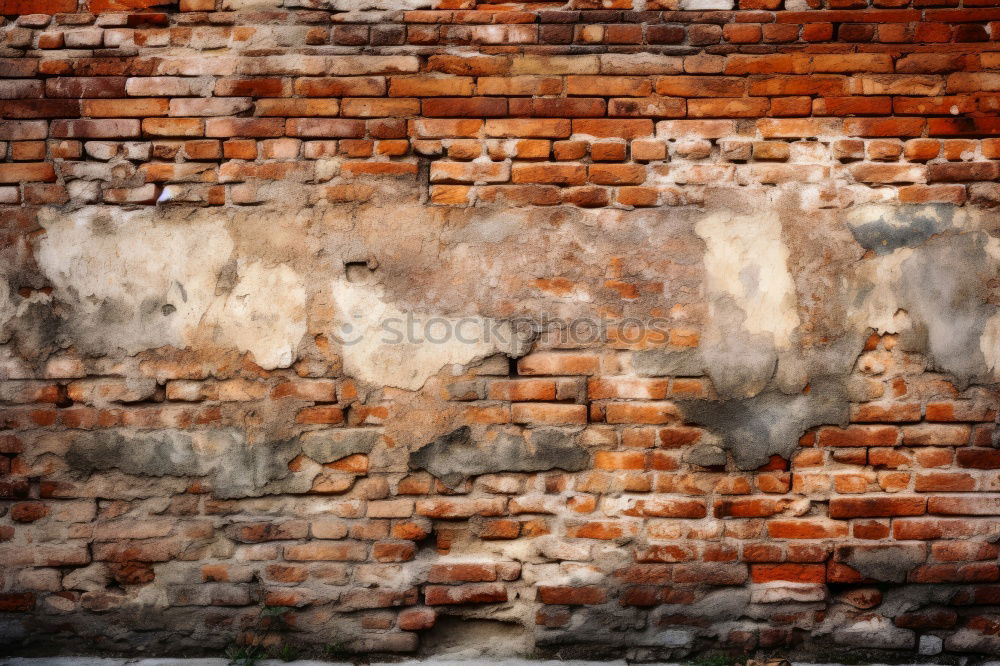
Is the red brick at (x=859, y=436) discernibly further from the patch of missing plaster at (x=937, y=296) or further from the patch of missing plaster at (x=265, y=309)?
the patch of missing plaster at (x=265, y=309)

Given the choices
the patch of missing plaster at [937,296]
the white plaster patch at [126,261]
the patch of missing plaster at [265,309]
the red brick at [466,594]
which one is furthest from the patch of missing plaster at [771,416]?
the white plaster patch at [126,261]

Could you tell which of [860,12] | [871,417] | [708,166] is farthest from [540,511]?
[860,12]

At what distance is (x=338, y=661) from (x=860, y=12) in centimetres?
297

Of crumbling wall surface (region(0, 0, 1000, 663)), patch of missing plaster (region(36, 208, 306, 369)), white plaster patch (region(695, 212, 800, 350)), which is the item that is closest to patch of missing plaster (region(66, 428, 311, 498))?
crumbling wall surface (region(0, 0, 1000, 663))

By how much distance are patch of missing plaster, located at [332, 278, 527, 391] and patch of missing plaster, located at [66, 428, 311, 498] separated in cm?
43

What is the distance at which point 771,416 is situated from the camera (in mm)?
2379

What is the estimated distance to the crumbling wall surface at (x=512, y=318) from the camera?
2.37 m

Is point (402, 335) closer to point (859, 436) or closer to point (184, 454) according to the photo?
point (184, 454)

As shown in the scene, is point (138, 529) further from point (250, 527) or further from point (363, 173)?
point (363, 173)

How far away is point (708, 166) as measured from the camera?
2377 millimetres

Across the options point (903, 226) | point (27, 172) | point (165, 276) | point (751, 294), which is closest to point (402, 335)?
point (165, 276)

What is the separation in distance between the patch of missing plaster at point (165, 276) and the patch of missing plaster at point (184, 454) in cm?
34

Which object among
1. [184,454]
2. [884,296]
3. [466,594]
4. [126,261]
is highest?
[126,261]

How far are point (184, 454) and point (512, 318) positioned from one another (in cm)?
127
